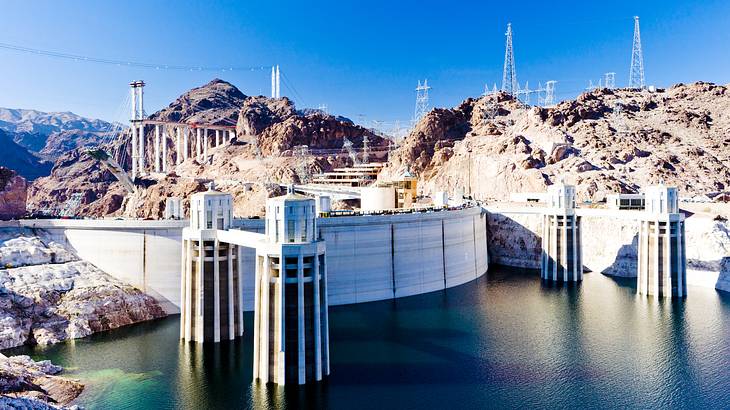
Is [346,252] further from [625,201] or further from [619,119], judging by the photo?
[619,119]

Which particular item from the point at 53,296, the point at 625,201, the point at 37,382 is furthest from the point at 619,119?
the point at 37,382

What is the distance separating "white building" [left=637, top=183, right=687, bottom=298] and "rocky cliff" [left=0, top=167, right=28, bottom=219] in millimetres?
77364

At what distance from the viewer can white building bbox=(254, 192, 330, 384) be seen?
35250mm

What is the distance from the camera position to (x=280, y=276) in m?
35.2

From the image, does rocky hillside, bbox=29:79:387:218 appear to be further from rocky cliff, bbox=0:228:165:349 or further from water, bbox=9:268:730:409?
water, bbox=9:268:730:409

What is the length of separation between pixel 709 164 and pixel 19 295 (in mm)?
104866

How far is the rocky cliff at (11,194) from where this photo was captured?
7794cm

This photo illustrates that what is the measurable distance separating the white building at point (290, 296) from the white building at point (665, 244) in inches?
1656

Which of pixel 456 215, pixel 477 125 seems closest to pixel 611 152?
pixel 477 125

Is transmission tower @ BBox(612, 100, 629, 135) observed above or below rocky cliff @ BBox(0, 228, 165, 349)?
above

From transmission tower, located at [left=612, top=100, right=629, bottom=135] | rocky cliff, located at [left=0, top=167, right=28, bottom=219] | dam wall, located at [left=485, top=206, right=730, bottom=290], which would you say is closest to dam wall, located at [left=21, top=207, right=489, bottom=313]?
dam wall, located at [left=485, top=206, right=730, bottom=290]

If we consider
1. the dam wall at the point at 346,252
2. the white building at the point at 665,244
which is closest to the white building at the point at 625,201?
the white building at the point at 665,244

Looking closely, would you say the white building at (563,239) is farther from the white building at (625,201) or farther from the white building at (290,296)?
the white building at (290,296)

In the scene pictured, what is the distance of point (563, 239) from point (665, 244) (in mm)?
13146
